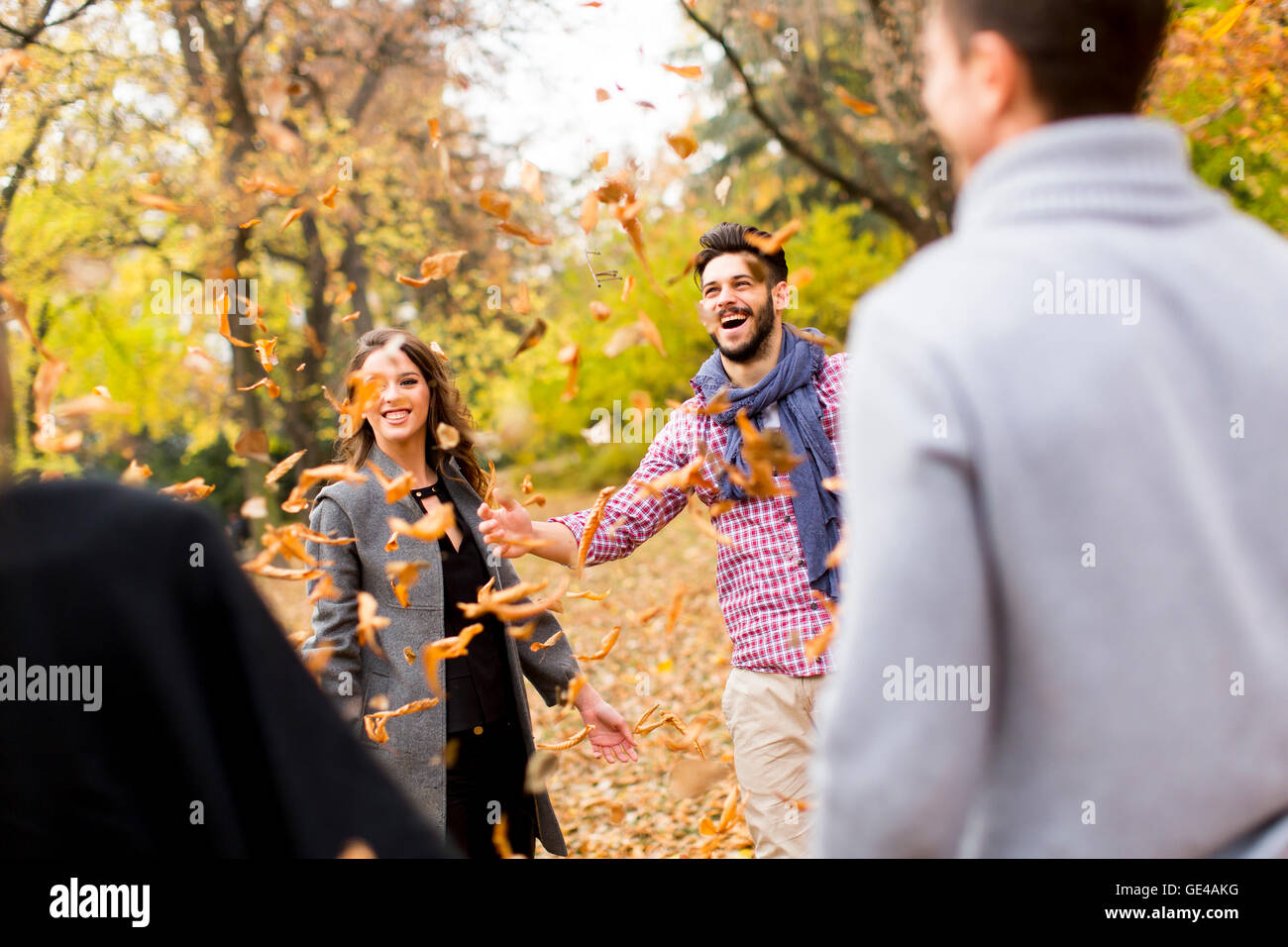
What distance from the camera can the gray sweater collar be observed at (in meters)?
1.23

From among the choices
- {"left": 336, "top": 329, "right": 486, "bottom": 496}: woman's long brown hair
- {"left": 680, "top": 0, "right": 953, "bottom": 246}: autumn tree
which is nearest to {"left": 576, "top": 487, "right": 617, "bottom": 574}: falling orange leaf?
{"left": 336, "top": 329, "right": 486, "bottom": 496}: woman's long brown hair

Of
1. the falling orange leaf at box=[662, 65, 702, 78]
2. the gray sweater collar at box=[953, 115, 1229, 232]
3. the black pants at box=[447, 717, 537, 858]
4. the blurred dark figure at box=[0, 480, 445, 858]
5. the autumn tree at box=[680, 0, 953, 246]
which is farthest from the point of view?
the autumn tree at box=[680, 0, 953, 246]

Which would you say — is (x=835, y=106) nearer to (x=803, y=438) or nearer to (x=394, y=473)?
(x=803, y=438)

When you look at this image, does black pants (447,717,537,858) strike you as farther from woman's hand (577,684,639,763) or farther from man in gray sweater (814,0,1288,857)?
man in gray sweater (814,0,1288,857)

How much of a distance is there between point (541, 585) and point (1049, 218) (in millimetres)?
2179

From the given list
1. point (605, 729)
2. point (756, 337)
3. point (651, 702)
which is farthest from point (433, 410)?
point (651, 702)

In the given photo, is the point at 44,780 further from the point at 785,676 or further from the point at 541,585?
the point at 785,676

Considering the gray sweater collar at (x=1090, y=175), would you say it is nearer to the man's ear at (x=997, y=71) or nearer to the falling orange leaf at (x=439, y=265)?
the man's ear at (x=997, y=71)

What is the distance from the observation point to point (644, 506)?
390 cm

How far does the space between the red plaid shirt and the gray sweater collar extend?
8.20 feet

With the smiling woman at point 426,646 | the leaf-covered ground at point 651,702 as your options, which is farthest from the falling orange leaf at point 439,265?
the leaf-covered ground at point 651,702

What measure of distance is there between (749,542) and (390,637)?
131 cm

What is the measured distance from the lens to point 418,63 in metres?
15.8
